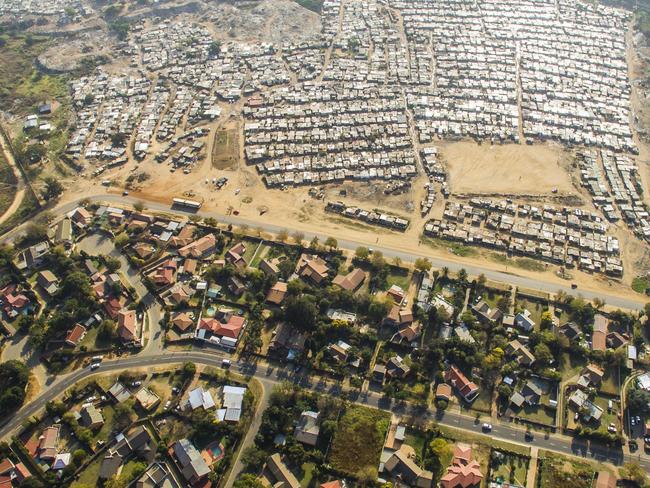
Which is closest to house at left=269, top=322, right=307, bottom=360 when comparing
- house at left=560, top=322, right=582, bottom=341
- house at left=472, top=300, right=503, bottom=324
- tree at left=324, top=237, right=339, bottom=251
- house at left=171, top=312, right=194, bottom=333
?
house at left=171, top=312, right=194, bottom=333

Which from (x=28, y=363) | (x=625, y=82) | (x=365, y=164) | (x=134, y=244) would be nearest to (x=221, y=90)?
(x=365, y=164)

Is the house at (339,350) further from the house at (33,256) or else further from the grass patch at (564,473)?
the house at (33,256)

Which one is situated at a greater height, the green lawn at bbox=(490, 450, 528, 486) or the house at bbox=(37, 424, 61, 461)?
the green lawn at bbox=(490, 450, 528, 486)

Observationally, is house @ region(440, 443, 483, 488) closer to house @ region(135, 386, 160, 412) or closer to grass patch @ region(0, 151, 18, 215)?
house @ region(135, 386, 160, 412)

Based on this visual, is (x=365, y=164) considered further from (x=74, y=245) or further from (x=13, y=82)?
(x=13, y=82)

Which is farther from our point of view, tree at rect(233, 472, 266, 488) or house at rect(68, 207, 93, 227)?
house at rect(68, 207, 93, 227)

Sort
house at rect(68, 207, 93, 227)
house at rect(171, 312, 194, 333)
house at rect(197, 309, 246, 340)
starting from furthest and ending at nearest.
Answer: house at rect(68, 207, 93, 227), house at rect(171, 312, 194, 333), house at rect(197, 309, 246, 340)

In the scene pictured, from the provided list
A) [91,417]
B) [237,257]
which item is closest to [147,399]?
[91,417]
